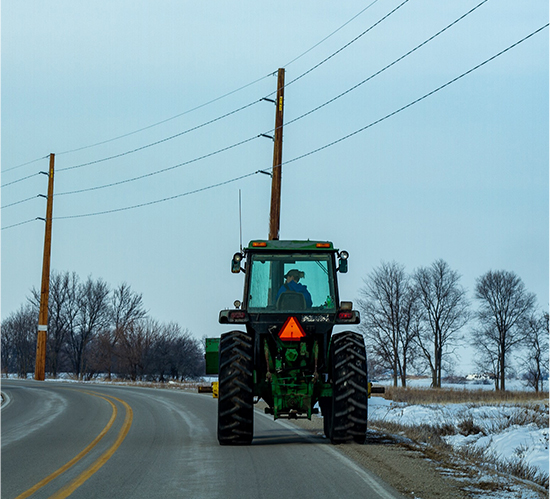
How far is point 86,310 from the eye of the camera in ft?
261

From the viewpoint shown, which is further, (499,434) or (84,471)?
(499,434)

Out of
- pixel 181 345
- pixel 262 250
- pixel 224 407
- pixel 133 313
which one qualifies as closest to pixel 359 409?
pixel 224 407

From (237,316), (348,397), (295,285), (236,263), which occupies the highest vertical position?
(236,263)

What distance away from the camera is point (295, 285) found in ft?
39.3

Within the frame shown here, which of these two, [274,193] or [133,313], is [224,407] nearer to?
[274,193]

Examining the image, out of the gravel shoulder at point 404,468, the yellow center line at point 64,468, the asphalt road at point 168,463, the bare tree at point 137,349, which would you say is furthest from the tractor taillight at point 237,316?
the bare tree at point 137,349

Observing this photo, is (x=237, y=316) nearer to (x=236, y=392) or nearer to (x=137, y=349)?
(x=236, y=392)

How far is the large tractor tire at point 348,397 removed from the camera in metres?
11.0

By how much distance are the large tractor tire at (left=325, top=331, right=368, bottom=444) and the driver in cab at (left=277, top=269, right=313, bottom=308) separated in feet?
4.13

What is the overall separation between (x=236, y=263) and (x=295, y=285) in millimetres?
1077

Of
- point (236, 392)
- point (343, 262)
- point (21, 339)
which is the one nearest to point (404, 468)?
point (236, 392)

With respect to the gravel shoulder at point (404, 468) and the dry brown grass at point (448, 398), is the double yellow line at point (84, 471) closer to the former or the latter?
the gravel shoulder at point (404, 468)

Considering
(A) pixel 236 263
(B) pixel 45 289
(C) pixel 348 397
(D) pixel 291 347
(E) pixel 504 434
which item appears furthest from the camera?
A: (B) pixel 45 289

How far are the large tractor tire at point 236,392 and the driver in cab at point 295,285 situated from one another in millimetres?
1289
